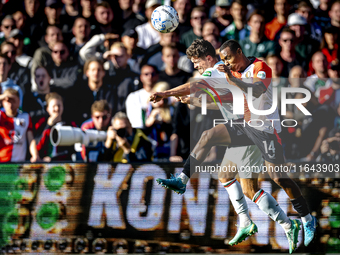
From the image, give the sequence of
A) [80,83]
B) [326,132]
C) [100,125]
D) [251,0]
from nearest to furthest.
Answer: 1. [326,132]
2. [100,125]
3. [80,83]
4. [251,0]

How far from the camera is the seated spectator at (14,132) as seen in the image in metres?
7.66

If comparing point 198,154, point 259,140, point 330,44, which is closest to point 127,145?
point 198,154

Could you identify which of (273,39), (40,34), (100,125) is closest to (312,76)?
(273,39)

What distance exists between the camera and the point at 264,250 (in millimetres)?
6383

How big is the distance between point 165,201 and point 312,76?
3530mm

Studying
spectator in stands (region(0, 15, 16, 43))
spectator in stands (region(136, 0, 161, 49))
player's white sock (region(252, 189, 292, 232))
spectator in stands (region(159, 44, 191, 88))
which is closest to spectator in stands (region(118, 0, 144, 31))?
spectator in stands (region(136, 0, 161, 49))

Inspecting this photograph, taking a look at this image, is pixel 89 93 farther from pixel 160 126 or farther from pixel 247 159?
pixel 247 159

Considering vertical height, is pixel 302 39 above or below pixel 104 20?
below

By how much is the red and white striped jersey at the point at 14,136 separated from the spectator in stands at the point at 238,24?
3990 millimetres

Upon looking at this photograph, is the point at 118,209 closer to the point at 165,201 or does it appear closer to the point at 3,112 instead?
the point at 165,201

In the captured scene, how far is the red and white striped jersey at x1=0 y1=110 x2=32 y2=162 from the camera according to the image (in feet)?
25.2

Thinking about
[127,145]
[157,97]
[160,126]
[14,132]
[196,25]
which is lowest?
[127,145]

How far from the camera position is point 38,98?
8.02 meters

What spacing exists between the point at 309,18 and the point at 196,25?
2249 millimetres
